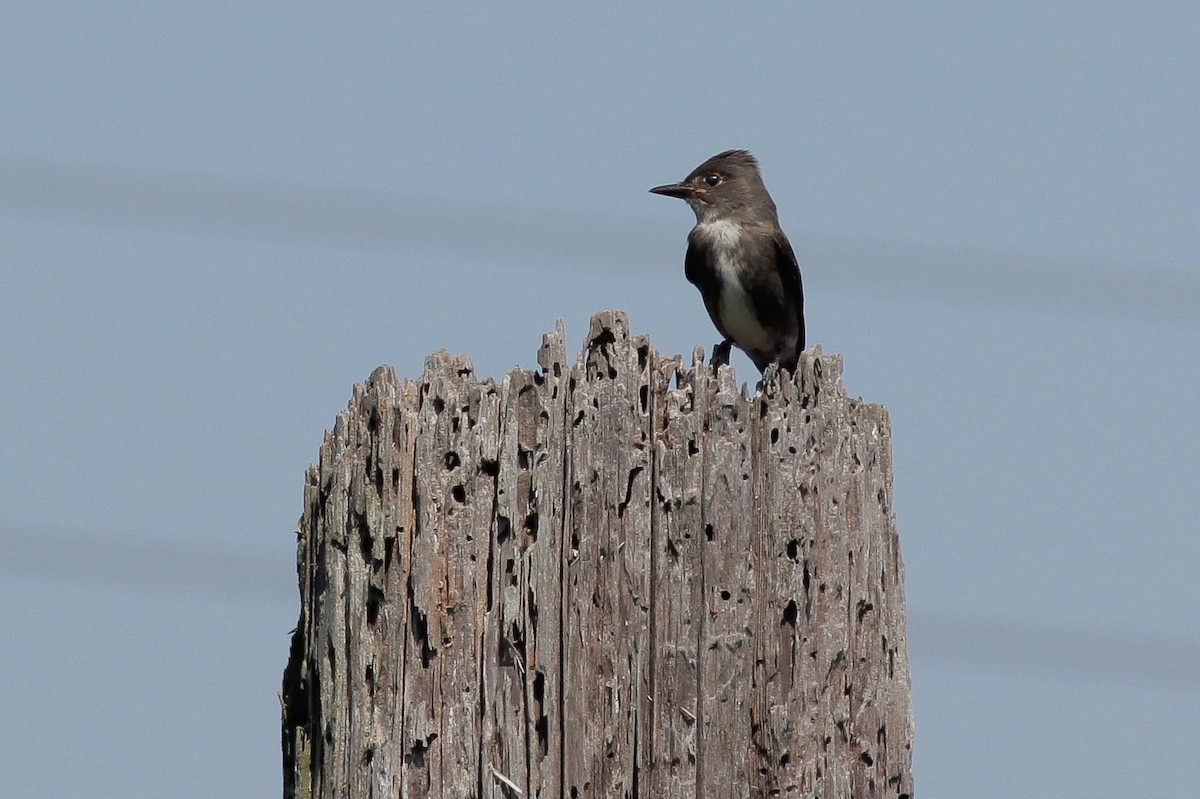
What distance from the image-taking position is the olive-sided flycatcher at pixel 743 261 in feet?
33.6

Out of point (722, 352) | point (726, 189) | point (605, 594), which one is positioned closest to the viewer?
point (605, 594)

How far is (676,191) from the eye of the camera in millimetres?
10688

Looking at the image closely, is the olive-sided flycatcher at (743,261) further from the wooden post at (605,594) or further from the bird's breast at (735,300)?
the wooden post at (605,594)

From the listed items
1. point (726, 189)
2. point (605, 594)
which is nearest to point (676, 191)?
point (726, 189)

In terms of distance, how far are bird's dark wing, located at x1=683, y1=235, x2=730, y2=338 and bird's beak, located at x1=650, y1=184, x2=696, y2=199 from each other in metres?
0.29

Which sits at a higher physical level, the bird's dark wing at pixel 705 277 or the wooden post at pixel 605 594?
the bird's dark wing at pixel 705 277

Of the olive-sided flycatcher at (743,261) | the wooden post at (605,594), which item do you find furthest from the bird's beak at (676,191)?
the wooden post at (605,594)

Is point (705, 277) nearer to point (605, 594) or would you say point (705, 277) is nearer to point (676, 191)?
point (676, 191)

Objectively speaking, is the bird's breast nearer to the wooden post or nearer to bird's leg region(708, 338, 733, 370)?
bird's leg region(708, 338, 733, 370)

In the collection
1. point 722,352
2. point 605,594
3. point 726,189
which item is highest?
point 726,189

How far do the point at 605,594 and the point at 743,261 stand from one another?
603 cm

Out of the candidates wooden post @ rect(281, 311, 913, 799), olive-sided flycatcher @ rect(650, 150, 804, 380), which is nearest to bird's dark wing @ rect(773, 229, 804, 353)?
olive-sided flycatcher @ rect(650, 150, 804, 380)

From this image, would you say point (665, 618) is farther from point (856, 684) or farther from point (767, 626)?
point (856, 684)

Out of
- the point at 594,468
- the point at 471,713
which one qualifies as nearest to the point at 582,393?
the point at 594,468
